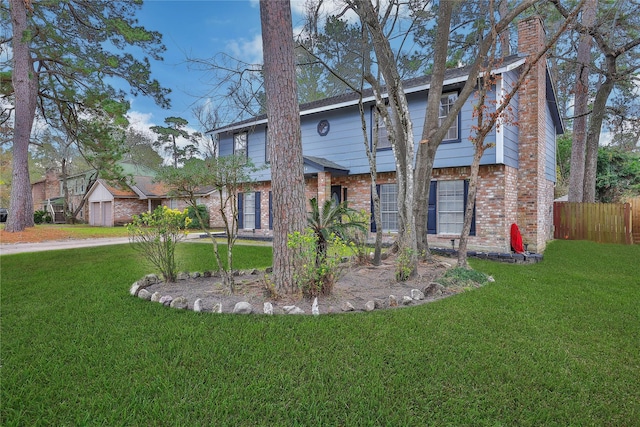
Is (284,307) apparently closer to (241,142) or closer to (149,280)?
(149,280)

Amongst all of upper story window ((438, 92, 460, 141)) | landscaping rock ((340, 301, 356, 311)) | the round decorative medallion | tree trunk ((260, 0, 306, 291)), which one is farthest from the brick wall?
landscaping rock ((340, 301, 356, 311))

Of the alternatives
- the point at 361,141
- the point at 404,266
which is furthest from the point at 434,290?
the point at 361,141

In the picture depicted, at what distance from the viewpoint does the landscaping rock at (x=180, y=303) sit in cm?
397

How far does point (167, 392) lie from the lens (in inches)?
86.0

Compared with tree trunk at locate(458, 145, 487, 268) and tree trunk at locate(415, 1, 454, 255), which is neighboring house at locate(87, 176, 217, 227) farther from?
tree trunk at locate(458, 145, 487, 268)

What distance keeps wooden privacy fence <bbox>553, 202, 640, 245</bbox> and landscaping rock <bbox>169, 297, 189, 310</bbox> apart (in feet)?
45.5

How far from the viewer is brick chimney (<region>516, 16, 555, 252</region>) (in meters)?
8.99

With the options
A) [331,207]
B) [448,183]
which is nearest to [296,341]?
[331,207]

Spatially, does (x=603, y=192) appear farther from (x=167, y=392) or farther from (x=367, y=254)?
(x=167, y=392)

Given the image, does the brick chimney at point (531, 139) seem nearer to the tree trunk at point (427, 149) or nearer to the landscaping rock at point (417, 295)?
the tree trunk at point (427, 149)

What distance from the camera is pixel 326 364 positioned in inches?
101

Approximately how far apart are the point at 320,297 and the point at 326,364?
64.9 inches

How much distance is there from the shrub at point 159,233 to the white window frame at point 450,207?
23.5ft

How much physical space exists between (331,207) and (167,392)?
407 cm
